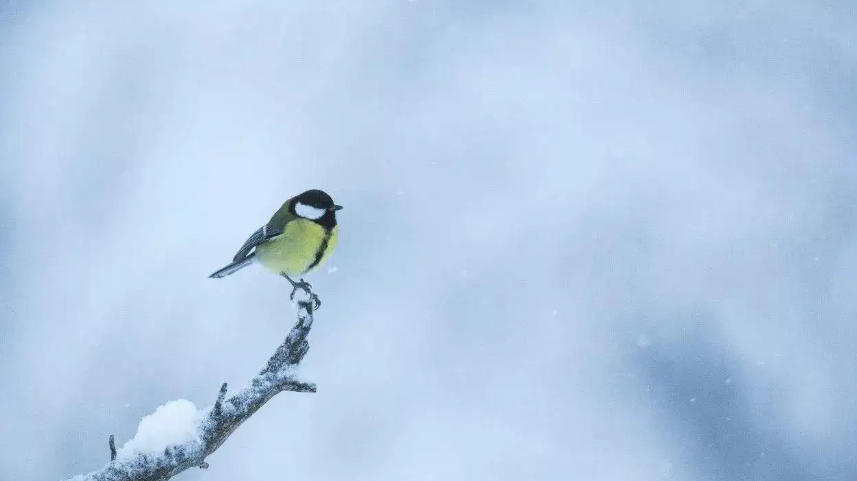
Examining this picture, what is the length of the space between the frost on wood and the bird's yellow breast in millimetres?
1830

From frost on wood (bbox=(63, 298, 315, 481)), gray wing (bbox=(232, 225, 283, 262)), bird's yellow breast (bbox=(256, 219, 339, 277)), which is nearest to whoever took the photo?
frost on wood (bbox=(63, 298, 315, 481))

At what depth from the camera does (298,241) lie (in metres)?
6.22

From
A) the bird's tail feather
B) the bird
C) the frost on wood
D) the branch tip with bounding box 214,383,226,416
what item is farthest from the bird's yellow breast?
the branch tip with bounding box 214,383,226,416

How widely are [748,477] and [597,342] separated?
17.9 metres

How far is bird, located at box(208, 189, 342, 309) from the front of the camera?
623cm

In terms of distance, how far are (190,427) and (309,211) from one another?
267cm

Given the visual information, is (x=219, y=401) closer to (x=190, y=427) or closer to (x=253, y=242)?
(x=190, y=427)

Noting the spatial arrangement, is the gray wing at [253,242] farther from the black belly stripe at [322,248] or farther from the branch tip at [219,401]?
the branch tip at [219,401]

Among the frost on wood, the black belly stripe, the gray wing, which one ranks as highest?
the gray wing

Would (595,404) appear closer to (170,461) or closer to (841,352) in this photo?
(841,352)

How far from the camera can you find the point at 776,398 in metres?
69.0

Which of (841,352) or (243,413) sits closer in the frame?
(243,413)

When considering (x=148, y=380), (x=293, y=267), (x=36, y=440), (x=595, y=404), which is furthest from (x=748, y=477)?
(x=293, y=267)

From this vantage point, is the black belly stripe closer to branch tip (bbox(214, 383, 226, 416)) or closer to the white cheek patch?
the white cheek patch
